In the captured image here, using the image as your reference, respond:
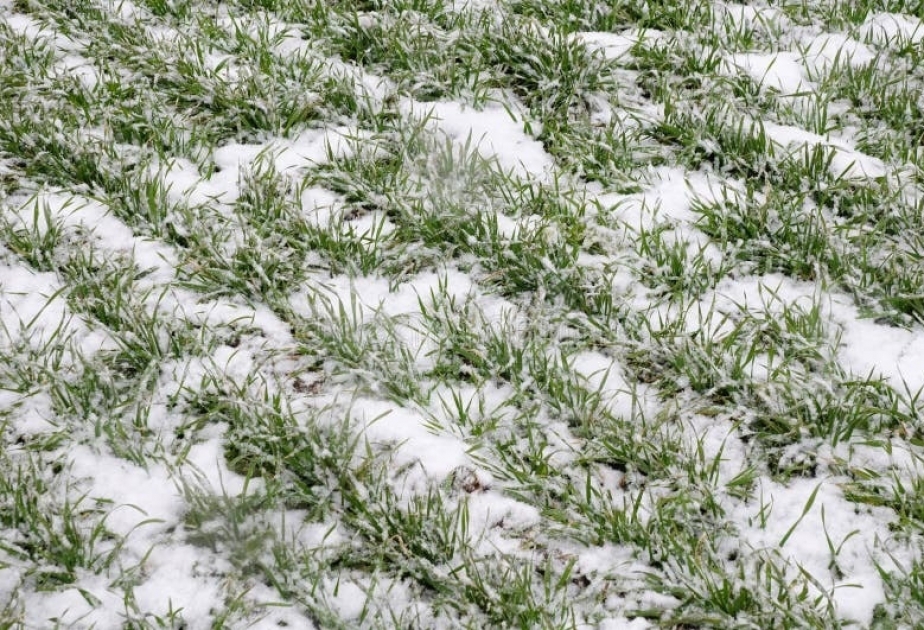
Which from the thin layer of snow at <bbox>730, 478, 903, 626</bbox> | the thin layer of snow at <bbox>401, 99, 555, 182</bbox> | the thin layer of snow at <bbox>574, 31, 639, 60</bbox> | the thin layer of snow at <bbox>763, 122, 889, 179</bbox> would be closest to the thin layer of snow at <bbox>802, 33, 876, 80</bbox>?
the thin layer of snow at <bbox>763, 122, 889, 179</bbox>

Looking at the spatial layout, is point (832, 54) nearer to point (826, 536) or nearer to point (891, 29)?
point (891, 29)

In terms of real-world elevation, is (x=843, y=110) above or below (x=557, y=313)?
above

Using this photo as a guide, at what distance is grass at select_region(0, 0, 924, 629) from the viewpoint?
2154mm

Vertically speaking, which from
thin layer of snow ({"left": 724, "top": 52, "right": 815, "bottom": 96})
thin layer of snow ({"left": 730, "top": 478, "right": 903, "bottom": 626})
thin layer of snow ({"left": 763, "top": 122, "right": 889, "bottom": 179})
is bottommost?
thin layer of snow ({"left": 730, "top": 478, "right": 903, "bottom": 626})

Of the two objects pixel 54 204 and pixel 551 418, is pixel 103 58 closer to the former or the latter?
pixel 54 204

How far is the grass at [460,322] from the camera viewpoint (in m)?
2.15

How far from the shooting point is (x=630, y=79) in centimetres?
368

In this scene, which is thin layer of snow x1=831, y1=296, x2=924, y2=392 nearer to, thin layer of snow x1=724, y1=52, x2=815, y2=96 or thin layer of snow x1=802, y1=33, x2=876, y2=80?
thin layer of snow x1=724, y1=52, x2=815, y2=96

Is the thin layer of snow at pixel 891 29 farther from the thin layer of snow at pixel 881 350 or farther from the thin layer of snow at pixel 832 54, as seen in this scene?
the thin layer of snow at pixel 881 350

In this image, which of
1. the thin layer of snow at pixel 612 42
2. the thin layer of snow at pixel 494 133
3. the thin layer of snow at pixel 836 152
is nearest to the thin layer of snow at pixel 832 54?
the thin layer of snow at pixel 836 152

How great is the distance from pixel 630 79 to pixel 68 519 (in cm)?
278

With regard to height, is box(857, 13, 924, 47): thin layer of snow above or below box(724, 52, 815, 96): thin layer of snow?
above

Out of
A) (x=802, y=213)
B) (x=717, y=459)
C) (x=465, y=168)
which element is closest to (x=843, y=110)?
(x=802, y=213)

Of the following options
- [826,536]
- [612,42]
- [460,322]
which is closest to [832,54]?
[612,42]
